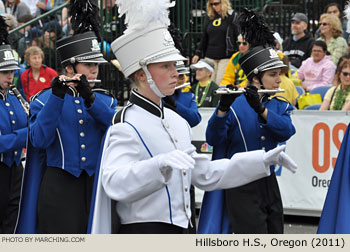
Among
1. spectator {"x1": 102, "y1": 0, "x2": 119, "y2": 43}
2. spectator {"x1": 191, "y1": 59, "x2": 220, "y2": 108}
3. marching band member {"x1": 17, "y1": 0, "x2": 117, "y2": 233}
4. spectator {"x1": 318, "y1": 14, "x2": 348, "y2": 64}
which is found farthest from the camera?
spectator {"x1": 102, "y1": 0, "x2": 119, "y2": 43}

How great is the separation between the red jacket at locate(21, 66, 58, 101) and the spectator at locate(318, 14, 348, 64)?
409cm

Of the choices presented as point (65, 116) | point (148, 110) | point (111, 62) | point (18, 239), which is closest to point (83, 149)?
point (65, 116)

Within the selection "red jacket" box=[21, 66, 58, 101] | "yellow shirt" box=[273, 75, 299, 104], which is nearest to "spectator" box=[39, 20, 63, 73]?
"red jacket" box=[21, 66, 58, 101]

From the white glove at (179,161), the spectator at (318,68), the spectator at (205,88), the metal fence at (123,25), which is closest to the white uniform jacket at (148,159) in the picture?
the white glove at (179,161)

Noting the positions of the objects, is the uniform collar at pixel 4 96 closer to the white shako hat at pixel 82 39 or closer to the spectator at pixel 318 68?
the white shako hat at pixel 82 39

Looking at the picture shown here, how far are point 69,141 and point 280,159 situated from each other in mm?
2275

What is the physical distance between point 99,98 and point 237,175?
2005 millimetres

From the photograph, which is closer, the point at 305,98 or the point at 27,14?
the point at 305,98

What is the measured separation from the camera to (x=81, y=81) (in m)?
5.24

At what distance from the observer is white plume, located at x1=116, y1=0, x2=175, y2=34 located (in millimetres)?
3865

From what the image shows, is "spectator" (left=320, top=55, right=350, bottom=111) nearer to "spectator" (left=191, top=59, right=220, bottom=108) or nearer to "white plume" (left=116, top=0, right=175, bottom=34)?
"spectator" (left=191, top=59, right=220, bottom=108)

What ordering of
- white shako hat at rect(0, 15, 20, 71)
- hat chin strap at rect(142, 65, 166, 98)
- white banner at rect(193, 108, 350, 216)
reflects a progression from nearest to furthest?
hat chin strap at rect(142, 65, 166, 98)
white shako hat at rect(0, 15, 20, 71)
white banner at rect(193, 108, 350, 216)

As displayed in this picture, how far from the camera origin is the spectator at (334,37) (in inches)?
427

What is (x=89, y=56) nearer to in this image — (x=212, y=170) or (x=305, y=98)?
(x=212, y=170)
